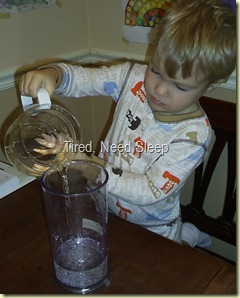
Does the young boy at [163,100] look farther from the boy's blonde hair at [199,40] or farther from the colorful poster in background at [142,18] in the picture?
the colorful poster in background at [142,18]

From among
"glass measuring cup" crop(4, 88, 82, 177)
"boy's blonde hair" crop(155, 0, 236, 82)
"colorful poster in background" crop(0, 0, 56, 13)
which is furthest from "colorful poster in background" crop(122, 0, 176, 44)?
"glass measuring cup" crop(4, 88, 82, 177)

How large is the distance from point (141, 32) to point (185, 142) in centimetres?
60

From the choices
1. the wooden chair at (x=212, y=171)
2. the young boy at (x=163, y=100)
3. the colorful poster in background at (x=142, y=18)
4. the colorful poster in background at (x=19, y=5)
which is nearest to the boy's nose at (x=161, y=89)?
the young boy at (x=163, y=100)

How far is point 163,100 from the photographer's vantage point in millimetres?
812

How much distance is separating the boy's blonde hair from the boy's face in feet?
0.05

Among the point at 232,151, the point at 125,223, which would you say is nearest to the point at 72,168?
the point at 125,223

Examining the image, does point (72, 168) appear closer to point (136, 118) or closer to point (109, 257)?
point (109, 257)

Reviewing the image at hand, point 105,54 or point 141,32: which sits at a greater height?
point 141,32

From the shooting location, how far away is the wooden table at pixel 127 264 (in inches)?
22.6

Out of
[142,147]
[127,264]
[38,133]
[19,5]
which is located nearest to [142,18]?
[19,5]

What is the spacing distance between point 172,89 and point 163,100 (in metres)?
0.04

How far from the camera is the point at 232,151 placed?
3.47ft

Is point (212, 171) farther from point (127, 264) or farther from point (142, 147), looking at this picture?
point (127, 264)

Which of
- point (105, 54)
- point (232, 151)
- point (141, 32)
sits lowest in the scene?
point (232, 151)
